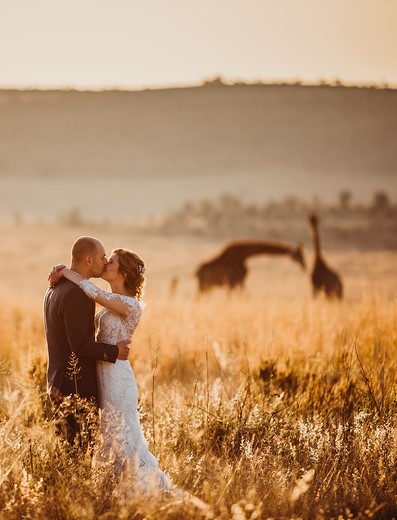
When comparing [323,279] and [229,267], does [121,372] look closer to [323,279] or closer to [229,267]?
[323,279]

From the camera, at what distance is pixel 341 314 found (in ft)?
34.3

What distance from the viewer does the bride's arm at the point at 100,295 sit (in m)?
4.98

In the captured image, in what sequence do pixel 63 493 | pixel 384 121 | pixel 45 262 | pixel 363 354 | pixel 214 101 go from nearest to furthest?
pixel 63 493 < pixel 363 354 < pixel 45 262 < pixel 384 121 < pixel 214 101

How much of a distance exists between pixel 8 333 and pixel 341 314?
3876mm

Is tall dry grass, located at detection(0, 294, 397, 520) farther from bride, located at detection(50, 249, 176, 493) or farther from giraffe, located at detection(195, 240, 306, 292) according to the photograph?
giraffe, located at detection(195, 240, 306, 292)

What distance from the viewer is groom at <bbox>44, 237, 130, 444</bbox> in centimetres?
494

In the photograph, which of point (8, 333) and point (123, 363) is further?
point (8, 333)

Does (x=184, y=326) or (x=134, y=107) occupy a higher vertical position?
(x=134, y=107)

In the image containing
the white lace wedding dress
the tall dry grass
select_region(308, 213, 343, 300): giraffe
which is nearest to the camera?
the tall dry grass

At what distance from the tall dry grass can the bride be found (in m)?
0.18

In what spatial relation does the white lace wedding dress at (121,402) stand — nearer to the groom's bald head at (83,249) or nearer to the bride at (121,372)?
the bride at (121,372)

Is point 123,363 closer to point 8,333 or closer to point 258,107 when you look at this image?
point 8,333

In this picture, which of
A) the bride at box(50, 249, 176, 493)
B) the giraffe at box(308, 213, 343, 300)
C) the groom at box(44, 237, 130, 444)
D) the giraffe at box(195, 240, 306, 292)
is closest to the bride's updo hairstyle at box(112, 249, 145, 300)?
the bride at box(50, 249, 176, 493)

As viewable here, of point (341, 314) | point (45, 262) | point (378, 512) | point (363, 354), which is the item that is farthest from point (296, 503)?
point (45, 262)
